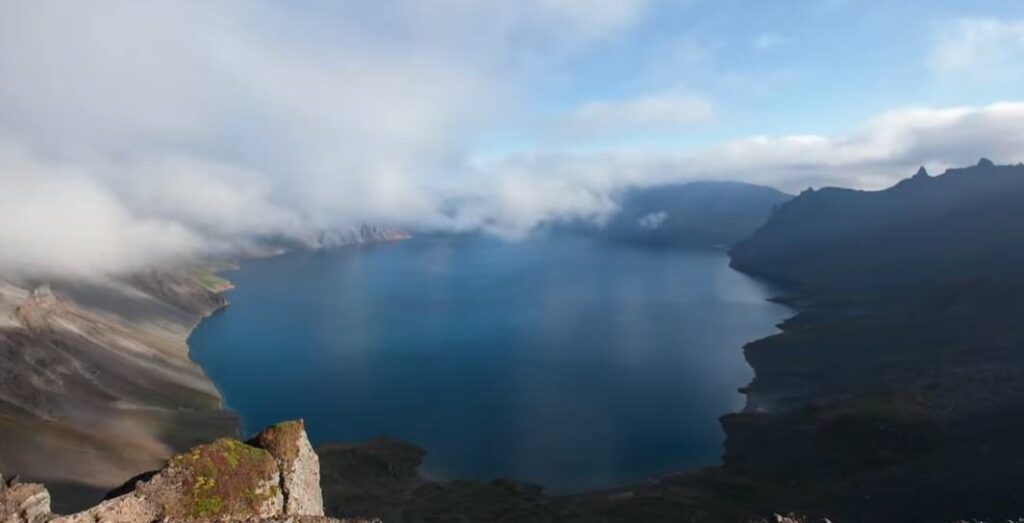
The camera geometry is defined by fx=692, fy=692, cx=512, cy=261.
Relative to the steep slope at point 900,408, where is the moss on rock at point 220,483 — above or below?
above

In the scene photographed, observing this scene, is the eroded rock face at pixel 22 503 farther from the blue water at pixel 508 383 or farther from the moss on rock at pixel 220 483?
the blue water at pixel 508 383

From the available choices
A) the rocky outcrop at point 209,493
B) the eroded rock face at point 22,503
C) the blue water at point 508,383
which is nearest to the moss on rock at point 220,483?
the rocky outcrop at point 209,493

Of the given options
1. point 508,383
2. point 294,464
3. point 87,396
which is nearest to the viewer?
point 294,464

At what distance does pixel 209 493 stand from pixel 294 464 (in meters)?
4.48

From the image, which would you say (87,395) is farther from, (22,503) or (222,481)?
(222,481)

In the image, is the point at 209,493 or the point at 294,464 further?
the point at 294,464

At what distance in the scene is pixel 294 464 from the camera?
27.6 metres

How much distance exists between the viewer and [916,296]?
174000 millimetres

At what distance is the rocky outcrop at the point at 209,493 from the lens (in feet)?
71.0

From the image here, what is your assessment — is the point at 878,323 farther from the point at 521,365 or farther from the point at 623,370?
the point at 521,365

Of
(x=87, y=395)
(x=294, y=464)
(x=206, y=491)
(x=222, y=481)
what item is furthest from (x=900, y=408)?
(x=87, y=395)

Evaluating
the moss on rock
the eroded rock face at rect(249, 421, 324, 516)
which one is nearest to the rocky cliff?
the eroded rock face at rect(249, 421, 324, 516)

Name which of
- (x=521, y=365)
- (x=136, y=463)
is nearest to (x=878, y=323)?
(x=521, y=365)

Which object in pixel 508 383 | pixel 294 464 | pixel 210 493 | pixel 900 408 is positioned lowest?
pixel 900 408
